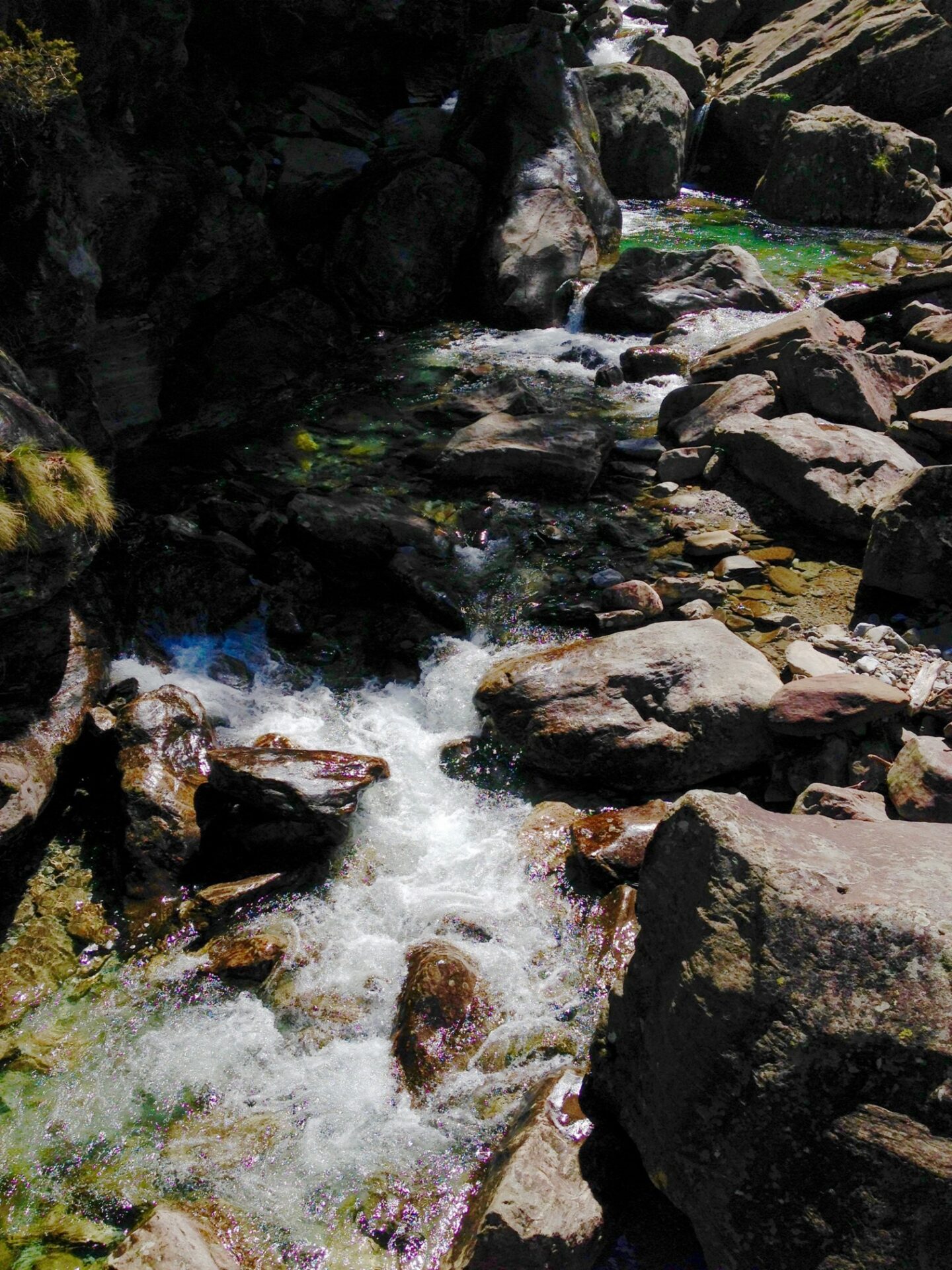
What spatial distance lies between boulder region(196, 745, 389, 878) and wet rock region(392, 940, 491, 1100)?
115 centimetres

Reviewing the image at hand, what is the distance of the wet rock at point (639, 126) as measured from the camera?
17844 mm

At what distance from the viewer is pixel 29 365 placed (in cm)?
786

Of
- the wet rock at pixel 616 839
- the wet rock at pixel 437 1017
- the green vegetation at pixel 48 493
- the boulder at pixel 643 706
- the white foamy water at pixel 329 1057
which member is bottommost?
the white foamy water at pixel 329 1057

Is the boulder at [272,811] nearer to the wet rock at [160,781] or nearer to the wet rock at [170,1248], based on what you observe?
the wet rock at [160,781]

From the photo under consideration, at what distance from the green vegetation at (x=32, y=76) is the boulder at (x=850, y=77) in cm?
1526

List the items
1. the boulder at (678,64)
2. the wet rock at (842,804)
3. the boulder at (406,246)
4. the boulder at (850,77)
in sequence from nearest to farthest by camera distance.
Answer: the wet rock at (842,804), the boulder at (406,246), the boulder at (850,77), the boulder at (678,64)

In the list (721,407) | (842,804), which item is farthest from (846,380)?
(842,804)

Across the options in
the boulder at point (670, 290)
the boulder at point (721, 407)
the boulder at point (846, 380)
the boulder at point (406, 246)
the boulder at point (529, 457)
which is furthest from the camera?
the boulder at point (406, 246)

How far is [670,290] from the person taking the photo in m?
12.6

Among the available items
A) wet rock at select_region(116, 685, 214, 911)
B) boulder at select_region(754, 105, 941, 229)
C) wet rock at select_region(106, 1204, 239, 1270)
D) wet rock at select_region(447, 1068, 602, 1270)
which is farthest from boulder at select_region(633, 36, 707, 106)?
wet rock at select_region(106, 1204, 239, 1270)

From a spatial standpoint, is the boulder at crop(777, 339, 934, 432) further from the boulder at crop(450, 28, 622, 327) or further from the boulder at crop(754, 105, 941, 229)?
the boulder at crop(754, 105, 941, 229)

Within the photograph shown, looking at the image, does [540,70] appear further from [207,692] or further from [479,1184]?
[479,1184]

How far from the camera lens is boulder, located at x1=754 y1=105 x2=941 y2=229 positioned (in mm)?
16547

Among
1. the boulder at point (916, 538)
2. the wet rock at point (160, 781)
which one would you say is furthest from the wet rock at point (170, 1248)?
the boulder at point (916, 538)
